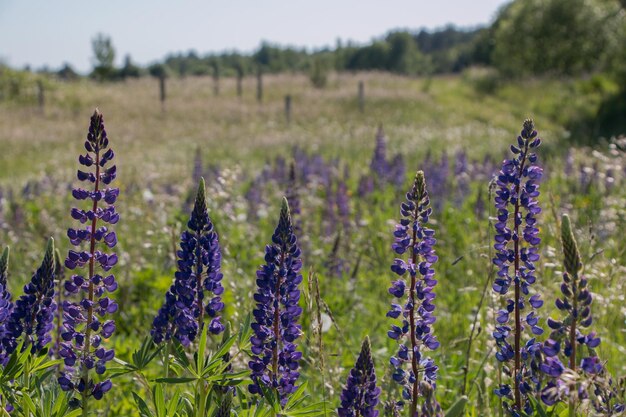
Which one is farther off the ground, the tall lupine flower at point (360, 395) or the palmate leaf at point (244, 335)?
Answer: the palmate leaf at point (244, 335)

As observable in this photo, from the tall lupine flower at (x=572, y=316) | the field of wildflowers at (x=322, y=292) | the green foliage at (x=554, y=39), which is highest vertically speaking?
the green foliage at (x=554, y=39)

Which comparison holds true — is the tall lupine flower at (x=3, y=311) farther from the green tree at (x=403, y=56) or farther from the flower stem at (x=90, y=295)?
the green tree at (x=403, y=56)

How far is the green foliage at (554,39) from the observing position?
113 feet

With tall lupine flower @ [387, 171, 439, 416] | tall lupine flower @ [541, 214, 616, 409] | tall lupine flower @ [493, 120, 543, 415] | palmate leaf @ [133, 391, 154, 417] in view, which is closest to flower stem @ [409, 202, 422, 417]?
tall lupine flower @ [387, 171, 439, 416]

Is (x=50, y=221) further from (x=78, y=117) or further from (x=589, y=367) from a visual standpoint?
(x=78, y=117)

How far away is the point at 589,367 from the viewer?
1.58 metres

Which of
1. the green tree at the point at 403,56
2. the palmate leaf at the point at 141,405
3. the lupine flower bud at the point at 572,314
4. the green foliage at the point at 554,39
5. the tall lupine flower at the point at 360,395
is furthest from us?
the green tree at the point at 403,56

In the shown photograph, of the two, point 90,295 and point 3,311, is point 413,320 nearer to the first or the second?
point 90,295

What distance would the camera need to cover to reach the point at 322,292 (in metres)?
4.97

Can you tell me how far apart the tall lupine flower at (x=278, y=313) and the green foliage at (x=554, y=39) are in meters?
35.4

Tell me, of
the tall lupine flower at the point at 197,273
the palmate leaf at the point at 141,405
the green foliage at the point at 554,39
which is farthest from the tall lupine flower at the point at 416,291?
the green foliage at the point at 554,39

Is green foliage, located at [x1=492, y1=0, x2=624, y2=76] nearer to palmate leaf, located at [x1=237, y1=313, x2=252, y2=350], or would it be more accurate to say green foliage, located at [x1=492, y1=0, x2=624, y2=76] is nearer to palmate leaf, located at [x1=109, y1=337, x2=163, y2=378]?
palmate leaf, located at [x1=237, y1=313, x2=252, y2=350]

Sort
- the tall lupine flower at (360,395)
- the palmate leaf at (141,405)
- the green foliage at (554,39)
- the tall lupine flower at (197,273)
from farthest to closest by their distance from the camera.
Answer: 1. the green foliage at (554,39)
2. the tall lupine flower at (197,273)
3. the tall lupine flower at (360,395)
4. the palmate leaf at (141,405)

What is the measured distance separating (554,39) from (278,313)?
125ft
